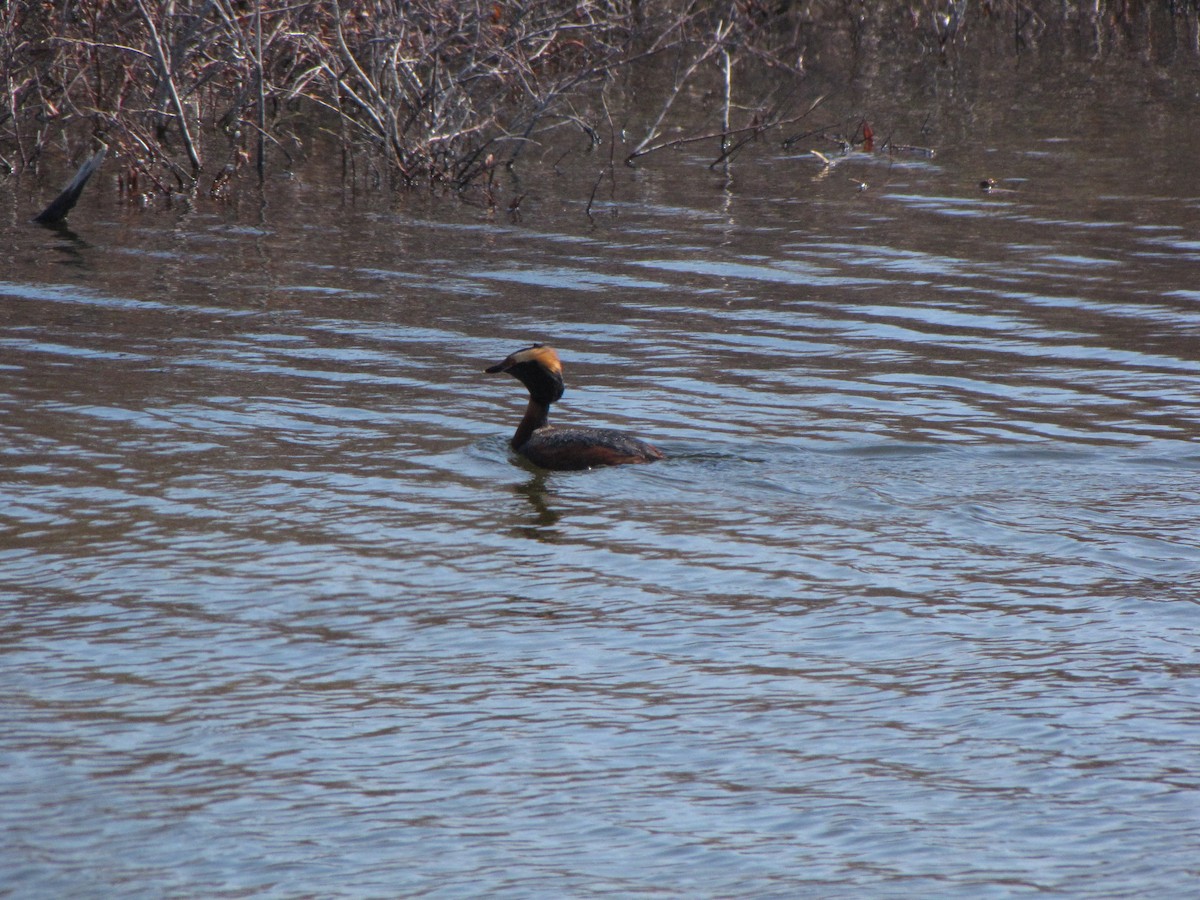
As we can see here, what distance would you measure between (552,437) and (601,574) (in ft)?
7.66

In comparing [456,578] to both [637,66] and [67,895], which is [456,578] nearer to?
[67,895]

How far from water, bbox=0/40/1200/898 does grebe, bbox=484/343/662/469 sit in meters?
0.15

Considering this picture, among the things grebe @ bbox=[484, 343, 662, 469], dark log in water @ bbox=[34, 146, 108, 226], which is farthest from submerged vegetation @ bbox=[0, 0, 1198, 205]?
grebe @ bbox=[484, 343, 662, 469]

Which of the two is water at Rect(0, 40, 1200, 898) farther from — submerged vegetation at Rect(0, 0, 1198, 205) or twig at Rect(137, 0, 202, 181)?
submerged vegetation at Rect(0, 0, 1198, 205)

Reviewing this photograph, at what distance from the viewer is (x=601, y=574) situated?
8.24 m

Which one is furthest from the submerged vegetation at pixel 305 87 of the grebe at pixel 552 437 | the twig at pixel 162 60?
the grebe at pixel 552 437

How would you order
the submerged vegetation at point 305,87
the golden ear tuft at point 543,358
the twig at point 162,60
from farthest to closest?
1. the submerged vegetation at point 305,87
2. the twig at point 162,60
3. the golden ear tuft at point 543,358

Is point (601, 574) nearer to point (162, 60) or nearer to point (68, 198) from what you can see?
point (68, 198)

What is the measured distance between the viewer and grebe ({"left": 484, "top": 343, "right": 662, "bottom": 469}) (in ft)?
33.3

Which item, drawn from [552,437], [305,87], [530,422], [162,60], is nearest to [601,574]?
[552,437]

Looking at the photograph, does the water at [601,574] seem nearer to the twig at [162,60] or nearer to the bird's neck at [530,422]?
the bird's neck at [530,422]

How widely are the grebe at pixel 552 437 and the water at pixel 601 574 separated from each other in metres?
0.15

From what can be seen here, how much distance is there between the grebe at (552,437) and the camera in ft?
33.3

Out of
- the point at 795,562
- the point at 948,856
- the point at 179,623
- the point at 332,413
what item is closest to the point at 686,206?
the point at 332,413
